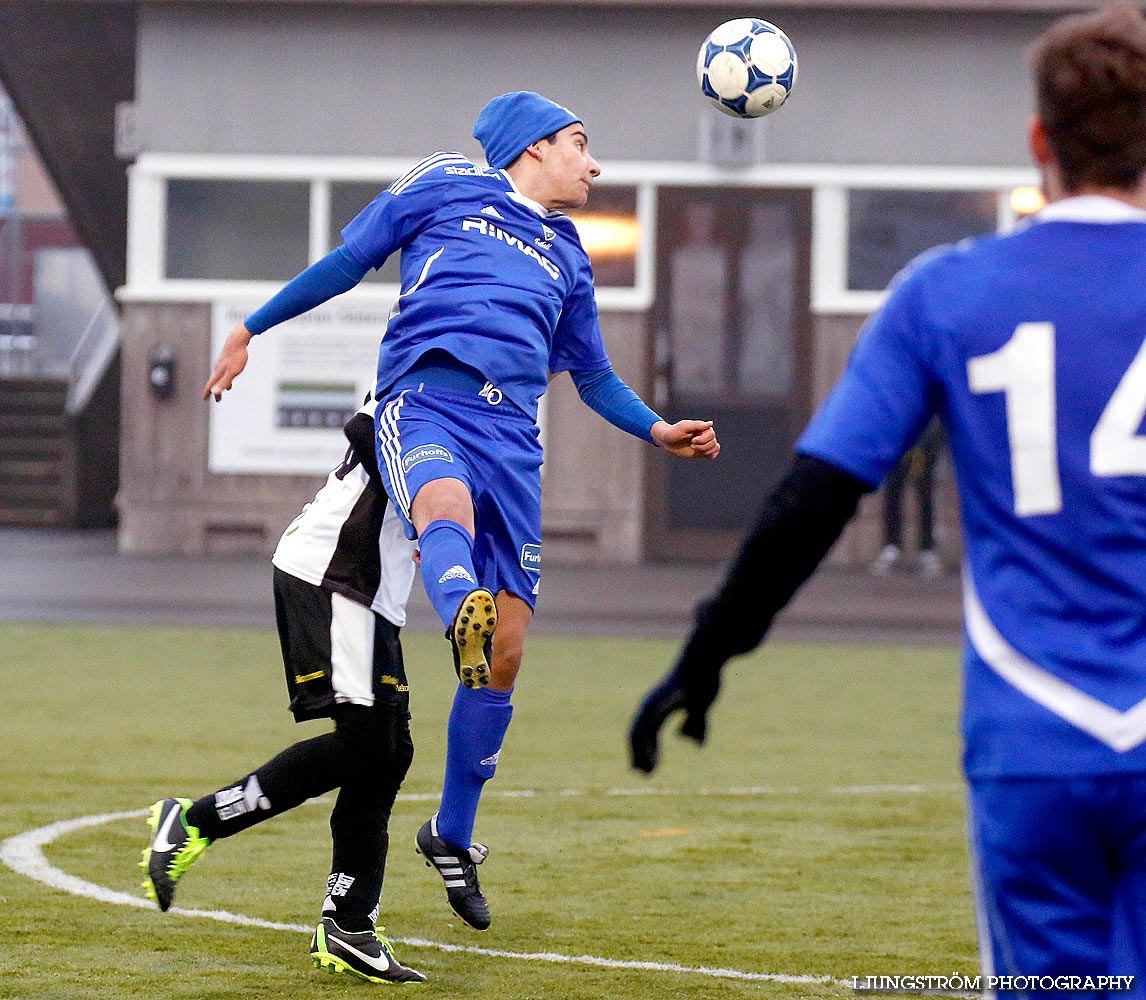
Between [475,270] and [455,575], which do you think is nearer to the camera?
[455,575]

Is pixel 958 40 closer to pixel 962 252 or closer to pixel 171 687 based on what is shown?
pixel 171 687

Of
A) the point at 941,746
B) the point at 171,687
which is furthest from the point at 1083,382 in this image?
the point at 171,687

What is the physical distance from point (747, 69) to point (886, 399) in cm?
476

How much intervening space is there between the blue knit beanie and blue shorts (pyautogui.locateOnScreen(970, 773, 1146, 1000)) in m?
3.39

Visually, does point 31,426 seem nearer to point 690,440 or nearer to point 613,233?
point 613,233

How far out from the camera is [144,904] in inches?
216

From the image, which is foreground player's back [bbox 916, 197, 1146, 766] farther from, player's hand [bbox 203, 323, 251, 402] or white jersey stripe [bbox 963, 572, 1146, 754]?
player's hand [bbox 203, 323, 251, 402]

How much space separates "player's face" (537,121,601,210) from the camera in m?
5.48

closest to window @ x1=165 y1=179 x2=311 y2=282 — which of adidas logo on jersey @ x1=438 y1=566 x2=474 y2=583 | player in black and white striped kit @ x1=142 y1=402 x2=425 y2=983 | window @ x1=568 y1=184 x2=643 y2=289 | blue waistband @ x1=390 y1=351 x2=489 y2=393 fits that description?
window @ x1=568 y1=184 x2=643 y2=289

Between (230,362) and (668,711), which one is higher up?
(230,362)

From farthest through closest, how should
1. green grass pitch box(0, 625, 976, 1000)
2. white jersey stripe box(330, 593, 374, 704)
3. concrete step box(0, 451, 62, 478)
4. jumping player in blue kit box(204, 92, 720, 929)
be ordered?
1. concrete step box(0, 451, 62, 478)
2. jumping player in blue kit box(204, 92, 720, 929)
3. green grass pitch box(0, 625, 976, 1000)
4. white jersey stripe box(330, 593, 374, 704)

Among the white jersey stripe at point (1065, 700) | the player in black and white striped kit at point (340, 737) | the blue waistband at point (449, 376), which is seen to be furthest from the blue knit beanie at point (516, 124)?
the white jersey stripe at point (1065, 700)

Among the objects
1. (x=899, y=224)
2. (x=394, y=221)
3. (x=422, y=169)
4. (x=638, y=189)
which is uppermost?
(x=638, y=189)

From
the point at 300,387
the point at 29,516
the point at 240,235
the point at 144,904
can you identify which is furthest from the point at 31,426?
the point at 144,904
